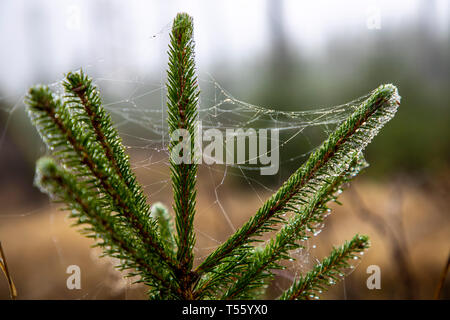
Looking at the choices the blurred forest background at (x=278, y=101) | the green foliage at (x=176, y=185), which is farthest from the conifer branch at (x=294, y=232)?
the blurred forest background at (x=278, y=101)

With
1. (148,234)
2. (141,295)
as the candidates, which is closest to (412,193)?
(141,295)

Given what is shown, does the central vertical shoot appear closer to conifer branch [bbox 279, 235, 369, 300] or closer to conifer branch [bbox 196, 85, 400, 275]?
conifer branch [bbox 196, 85, 400, 275]

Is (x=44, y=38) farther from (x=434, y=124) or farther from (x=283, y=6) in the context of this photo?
(x=434, y=124)
